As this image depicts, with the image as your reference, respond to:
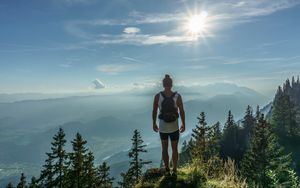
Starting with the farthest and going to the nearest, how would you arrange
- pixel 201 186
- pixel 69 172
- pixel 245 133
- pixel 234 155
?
pixel 245 133 → pixel 234 155 → pixel 69 172 → pixel 201 186

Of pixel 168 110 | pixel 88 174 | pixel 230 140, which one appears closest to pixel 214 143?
pixel 88 174

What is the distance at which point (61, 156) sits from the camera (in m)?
40.3

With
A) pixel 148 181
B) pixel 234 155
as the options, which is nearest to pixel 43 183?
pixel 148 181

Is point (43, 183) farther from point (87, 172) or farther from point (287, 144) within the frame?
point (287, 144)

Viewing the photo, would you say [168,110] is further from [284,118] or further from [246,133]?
[246,133]

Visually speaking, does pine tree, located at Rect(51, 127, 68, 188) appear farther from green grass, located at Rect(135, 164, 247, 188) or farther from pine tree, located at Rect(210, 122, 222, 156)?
green grass, located at Rect(135, 164, 247, 188)

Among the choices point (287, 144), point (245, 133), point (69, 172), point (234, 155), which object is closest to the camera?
point (69, 172)

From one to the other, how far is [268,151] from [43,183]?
1173 inches

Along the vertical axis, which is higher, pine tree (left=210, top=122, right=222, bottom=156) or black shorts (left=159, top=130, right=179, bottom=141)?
pine tree (left=210, top=122, right=222, bottom=156)

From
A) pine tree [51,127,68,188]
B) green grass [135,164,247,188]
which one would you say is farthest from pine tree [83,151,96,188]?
green grass [135,164,247,188]

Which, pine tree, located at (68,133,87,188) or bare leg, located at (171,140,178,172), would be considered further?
pine tree, located at (68,133,87,188)

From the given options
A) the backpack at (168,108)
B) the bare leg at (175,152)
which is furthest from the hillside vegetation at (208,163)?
the backpack at (168,108)

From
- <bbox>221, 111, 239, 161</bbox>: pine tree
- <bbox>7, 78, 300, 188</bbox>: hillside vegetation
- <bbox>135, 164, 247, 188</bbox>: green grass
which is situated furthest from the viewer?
<bbox>221, 111, 239, 161</bbox>: pine tree

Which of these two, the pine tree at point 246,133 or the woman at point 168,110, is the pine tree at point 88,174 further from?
the pine tree at point 246,133
